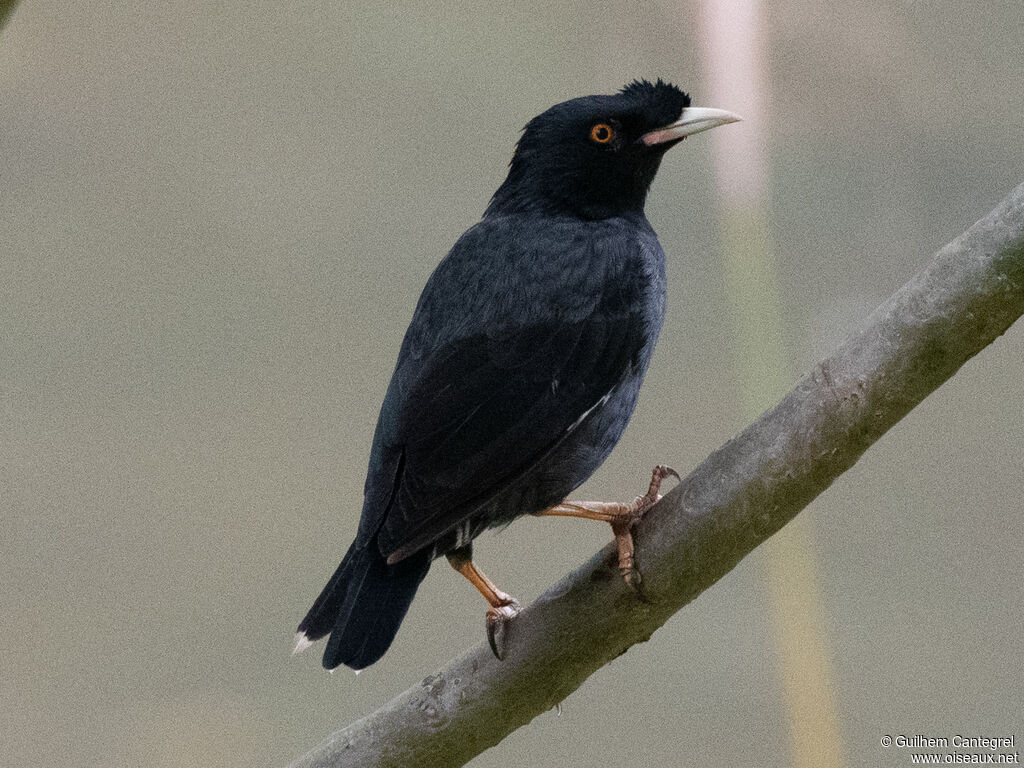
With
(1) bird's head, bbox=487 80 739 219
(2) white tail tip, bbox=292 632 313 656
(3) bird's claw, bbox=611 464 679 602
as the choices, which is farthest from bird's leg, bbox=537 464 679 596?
(1) bird's head, bbox=487 80 739 219

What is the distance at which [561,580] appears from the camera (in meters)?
2.76

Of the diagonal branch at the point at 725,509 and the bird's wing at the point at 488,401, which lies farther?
the bird's wing at the point at 488,401

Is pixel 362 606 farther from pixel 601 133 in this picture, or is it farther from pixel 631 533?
pixel 601 133

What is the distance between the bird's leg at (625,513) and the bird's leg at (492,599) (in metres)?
0.26

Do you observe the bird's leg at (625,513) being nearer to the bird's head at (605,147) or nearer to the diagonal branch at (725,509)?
the diagonal branch at (725,509)

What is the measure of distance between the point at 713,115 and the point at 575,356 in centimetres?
89

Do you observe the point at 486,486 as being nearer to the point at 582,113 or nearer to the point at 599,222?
the point at 599,222

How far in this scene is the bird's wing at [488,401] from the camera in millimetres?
2646

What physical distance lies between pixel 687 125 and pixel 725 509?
4.32 feet

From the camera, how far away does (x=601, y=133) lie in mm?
3330

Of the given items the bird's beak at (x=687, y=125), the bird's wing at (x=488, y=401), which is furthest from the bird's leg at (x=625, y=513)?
the bird's beak at (x=687, y=125)

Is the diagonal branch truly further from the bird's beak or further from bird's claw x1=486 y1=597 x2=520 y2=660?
the bird's beak

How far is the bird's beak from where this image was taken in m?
3.21

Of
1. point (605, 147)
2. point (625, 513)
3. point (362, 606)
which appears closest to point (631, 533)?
point (625, 513)
